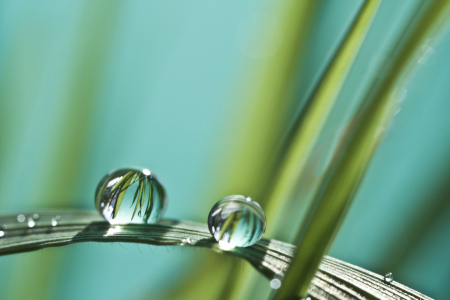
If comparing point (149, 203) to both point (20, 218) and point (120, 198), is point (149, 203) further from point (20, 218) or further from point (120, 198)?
point (20, 218)

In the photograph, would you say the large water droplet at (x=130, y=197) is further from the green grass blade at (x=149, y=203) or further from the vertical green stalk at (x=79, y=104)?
the vertical green stalk at (x=79, y=104)

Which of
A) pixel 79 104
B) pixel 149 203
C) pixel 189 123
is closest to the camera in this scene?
pixel 149 203

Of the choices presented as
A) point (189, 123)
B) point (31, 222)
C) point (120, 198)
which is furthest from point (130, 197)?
point (189, 123)

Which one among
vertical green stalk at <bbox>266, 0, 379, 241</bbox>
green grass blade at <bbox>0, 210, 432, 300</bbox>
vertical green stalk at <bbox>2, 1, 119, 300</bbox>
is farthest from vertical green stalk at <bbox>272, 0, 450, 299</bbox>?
vertical green stalk at <bbox>2, 1, 119, 300</bbox>

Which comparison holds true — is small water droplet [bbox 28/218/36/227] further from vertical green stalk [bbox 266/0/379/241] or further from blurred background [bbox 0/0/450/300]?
vertical green stalk [bbox 266/0/379/241]

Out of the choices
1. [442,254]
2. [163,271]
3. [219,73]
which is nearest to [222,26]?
[219,73]

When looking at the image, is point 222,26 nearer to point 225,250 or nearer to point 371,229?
point 371,229
